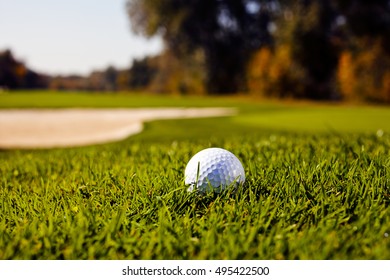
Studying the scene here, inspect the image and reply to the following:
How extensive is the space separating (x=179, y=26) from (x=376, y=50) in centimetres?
1584

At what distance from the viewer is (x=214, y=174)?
282 centimetres

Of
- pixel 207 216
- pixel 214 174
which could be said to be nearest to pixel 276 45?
pixel 214 174

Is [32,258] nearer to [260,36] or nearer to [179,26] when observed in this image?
[179,26]

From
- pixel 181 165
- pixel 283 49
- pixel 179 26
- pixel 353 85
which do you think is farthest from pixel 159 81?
pixel 181 165

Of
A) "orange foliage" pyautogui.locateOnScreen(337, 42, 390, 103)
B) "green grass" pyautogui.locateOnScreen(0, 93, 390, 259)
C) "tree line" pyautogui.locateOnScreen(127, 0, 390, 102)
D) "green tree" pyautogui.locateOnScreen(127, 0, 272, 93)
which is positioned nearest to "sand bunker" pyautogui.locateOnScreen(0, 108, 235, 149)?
"green grass" pyautogui.locateOnScreen(0, 93, 390, 259)

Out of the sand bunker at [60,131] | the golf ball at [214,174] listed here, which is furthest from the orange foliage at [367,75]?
the golf ball at [214,174]

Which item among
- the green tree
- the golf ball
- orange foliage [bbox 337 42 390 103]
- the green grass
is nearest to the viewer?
the green grass

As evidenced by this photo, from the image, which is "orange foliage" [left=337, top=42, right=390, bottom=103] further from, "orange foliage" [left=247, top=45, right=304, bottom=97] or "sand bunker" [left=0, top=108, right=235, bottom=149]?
"sand bunker" [left=0, top=108, right=235, bottom=149]

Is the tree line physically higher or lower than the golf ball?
higher

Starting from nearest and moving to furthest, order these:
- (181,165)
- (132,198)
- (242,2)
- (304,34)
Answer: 1. (132,198)
2. (181,165)
3. (304,34)
4. (242,2)

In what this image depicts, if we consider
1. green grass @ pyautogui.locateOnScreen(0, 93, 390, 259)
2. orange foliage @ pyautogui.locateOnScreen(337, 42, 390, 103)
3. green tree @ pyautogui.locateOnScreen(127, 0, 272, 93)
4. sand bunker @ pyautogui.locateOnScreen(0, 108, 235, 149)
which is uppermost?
green tree @ pyautogui.locateOnScreen(127, 0, 272, 93)

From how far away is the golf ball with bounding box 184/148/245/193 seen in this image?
9.14 feet

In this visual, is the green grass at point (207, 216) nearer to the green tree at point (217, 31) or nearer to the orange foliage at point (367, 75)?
the orange foliage at point (367, 75)

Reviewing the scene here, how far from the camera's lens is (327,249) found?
201cm
